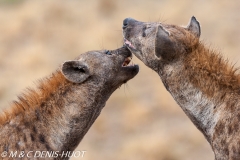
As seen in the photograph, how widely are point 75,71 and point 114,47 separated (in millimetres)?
6322

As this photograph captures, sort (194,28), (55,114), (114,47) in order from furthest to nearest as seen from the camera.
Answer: (114,47) → (194,28) → (55,114)

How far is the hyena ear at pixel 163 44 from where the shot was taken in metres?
7.14

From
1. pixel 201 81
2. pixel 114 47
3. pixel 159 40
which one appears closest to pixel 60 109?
pixel 159 40

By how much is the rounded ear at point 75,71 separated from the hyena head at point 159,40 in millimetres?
564

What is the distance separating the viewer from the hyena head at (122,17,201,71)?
7172mm

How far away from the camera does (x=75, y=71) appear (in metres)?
7.29

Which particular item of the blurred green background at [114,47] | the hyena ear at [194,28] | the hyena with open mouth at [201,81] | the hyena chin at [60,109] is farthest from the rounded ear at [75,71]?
the blurred green background at [114,47]

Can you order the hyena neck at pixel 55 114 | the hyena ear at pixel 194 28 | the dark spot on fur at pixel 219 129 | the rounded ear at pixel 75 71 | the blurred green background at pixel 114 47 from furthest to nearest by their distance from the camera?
the blurred green background at pixel 114 47
the hyena ear at pixel 194 28
the rounded ear at pixel 75 71
the hyena neck at pixel 55 114
the dark spot on fur at pixel 219 129

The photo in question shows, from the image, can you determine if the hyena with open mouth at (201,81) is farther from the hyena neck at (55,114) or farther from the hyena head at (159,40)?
the hyena neck at (55,114)

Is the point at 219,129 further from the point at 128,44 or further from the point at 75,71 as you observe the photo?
the point at 75,71

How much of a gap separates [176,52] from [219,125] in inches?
29.4

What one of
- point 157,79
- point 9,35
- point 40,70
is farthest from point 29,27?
point 157,79

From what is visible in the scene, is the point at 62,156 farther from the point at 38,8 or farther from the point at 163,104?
the point at 38,8

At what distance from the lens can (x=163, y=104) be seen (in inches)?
516
